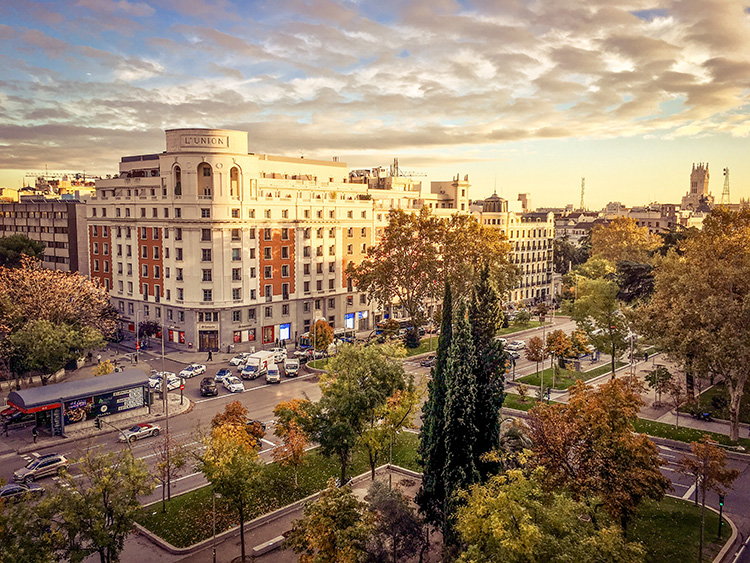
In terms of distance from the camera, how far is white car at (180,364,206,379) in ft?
219

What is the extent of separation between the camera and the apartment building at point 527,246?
121500 mm

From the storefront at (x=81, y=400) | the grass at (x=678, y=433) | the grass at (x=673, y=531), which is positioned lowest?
the grass at (x=673, y=531)

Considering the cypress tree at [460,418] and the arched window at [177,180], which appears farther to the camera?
the arched window at [177,180]

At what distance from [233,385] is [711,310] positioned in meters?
48.3

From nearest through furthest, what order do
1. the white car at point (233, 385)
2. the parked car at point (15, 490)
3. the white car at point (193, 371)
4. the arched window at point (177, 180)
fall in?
the parked car at point (15, 490)
the white car at point (233, 385)
the white car at point (193, 371)
the arched window at point (177, 180)

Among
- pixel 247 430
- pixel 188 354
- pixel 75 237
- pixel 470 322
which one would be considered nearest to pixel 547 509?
pixel 470 322

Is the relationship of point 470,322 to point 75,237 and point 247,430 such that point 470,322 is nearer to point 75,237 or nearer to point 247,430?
point 247,430

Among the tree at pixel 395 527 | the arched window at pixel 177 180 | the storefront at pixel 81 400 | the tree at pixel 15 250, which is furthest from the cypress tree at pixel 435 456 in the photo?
the tree at pixel 15 250

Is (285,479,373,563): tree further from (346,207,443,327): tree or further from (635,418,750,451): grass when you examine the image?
(346,207,443,327): tree

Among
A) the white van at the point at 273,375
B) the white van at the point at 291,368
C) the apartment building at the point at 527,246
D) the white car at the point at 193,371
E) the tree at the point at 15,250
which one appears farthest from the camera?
the apartment building at the point at 527,246

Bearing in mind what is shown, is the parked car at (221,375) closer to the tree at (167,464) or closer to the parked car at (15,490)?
the tree at (167,464)

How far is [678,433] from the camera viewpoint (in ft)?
163

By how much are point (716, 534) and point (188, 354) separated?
64660 millimetres

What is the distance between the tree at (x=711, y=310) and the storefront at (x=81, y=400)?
50.1 meters
